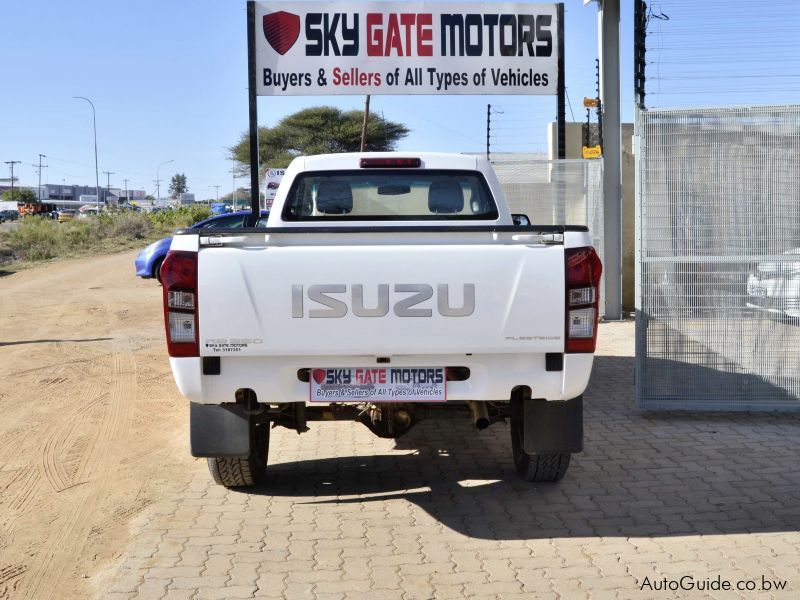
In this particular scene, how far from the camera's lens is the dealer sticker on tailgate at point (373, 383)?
5.14 meters

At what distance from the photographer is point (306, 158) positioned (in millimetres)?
7191

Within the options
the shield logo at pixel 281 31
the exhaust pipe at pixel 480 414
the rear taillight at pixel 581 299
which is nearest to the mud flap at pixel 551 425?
the exhaust pipe at pixel 480 414

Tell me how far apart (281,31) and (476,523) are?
8079mm

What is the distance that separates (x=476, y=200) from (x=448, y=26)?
18.3ft

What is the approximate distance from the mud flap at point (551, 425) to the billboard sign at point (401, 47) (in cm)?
730

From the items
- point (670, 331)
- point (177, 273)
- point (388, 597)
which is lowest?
point (388, 597)

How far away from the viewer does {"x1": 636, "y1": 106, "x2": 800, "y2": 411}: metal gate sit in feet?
25.3

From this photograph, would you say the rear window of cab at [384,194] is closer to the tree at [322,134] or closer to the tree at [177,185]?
the tree at [322,134]

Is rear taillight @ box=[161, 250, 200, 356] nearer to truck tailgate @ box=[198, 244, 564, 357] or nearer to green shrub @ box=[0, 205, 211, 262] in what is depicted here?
truck tailgate @ box=[198, 244, 564, 357]

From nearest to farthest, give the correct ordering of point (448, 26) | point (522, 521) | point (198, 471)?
point (522, 521) → point (198, 471) → point (448, 26)

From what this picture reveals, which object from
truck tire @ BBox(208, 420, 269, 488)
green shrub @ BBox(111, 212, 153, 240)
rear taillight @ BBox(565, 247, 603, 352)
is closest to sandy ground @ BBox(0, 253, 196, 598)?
truck tire @ BBox(208, 420, 269, 488)

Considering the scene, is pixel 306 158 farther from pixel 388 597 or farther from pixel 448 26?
pixel 448 26

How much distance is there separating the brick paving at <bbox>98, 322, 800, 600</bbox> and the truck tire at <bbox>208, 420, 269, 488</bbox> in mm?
96

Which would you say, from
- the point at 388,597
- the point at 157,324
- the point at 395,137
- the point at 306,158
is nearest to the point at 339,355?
the point at 388,597
